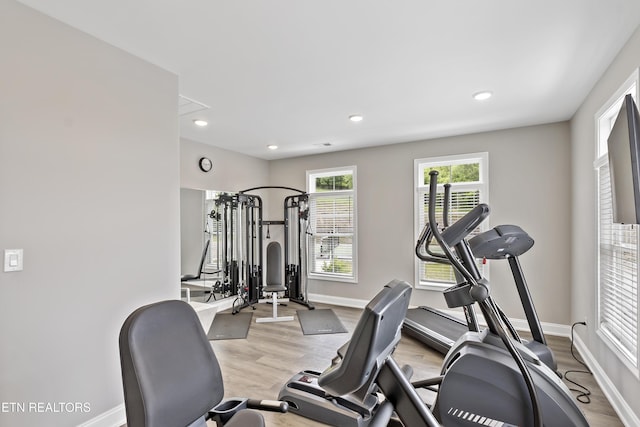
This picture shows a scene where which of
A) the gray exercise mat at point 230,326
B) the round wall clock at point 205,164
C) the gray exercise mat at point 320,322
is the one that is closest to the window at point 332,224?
the gray exercise mat at point 320,322

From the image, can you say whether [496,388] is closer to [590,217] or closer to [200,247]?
[590,217]

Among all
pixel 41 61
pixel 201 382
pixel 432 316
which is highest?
pixel 41 61

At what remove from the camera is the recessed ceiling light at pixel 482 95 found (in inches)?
112

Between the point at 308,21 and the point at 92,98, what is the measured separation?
1.45 metres

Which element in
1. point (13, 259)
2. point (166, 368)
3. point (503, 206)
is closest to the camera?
point (166, 368)

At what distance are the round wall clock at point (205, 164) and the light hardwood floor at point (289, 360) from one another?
2306mm

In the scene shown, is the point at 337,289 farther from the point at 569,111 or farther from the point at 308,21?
the point at 308,21

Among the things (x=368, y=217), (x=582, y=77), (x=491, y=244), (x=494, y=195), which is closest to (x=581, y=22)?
(x=582, y=77)

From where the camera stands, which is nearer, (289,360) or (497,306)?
(497,306)

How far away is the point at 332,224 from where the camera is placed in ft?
17.5

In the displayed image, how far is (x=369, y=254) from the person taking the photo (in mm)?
4926

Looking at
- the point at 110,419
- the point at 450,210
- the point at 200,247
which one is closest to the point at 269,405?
the point at 110,419

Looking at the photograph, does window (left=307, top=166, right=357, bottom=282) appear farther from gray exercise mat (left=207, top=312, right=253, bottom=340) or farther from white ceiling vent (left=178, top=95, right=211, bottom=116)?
white ceiling vent (left=178, top=95, right=211, bottom=116)

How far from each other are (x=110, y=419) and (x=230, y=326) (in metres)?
2.07
